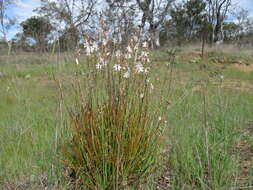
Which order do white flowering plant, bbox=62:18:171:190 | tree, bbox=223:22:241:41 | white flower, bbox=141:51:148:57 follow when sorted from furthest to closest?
1. tree, bbox=223:22:241:41
2. white flower, bbox=141:51:148:57
3. white flowering plant, bbox=62:18:171:190

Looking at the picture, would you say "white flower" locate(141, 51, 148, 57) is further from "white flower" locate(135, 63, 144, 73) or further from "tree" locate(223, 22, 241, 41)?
"tree" locate(223, 22, 241, 41)

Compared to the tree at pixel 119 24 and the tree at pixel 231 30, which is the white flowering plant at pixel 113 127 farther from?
the tree at pixel 231 30

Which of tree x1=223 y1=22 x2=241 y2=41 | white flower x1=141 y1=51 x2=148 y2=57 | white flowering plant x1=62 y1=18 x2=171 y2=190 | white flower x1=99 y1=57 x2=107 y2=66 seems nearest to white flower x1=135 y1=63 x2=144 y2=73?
white flowering plant x1=62 y1=18 x2=171 y2=190

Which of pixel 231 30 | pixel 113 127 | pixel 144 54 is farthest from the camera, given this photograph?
pixel 231 30

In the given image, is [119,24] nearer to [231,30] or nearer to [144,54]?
[144,54]

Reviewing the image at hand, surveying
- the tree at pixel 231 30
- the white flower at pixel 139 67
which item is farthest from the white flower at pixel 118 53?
the tree at pixel 231 30

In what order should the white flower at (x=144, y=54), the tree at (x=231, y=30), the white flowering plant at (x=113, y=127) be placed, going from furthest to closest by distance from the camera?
the tree at (x=231, y=30) → the white flower at (x=144, y=54) → the white flowering plant at (x=113, y=127)

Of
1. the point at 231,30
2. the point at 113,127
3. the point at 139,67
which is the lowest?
the point at 113,127

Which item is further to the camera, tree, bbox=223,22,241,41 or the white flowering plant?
tree, bbox=223,22,241,41

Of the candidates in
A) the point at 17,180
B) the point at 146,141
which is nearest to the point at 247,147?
the point at 146,141

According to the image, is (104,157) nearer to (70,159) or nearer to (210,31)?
(70,159)

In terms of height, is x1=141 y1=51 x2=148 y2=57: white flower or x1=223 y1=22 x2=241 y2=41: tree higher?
x1=223 y1=22 x2=241 y2=41: tree

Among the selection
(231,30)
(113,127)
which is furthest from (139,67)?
(231,30)

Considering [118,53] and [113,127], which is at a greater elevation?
[118,53]
